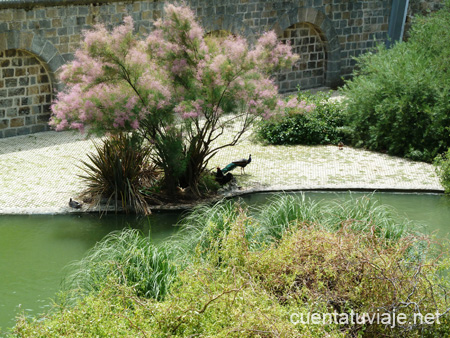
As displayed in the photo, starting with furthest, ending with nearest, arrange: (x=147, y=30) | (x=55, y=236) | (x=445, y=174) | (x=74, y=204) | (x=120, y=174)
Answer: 1. (x=147, y=30)
2. (x=445, y=174)
3. (x=120, y=174)
4. (x=74, y=204)
5. (x=55, y=236)

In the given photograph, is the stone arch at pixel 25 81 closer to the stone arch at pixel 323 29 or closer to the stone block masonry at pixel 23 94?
the stone block masonry at pixel 23 94

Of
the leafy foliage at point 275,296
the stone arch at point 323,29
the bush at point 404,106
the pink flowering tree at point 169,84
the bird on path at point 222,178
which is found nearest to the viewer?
the leafy foliage at point 275,296

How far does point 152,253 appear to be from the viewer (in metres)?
7.55

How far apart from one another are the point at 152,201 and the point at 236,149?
11.5 feet

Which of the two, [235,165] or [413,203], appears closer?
[413,203]

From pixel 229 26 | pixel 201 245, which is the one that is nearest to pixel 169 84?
pixel 201 245

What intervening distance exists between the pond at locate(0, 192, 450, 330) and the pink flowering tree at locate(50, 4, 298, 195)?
1304 mm

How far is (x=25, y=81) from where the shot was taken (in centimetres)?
1522

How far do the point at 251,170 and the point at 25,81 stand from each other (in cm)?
553

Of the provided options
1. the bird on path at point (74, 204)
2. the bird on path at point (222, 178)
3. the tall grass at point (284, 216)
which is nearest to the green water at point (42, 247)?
the bird on path at point (74, 204)

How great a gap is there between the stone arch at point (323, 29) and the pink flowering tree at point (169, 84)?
7.90m

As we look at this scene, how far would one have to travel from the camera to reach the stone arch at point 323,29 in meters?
19.5

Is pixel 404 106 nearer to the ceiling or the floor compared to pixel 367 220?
nearer to the ceiling

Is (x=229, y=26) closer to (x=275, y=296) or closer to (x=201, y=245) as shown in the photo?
(x=201, y=245)
